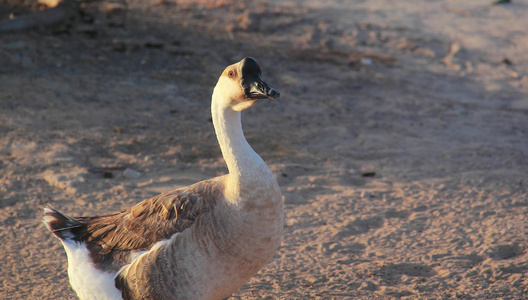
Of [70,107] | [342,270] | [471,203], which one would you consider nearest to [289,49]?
[70,107]

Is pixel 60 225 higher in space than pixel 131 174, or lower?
higher

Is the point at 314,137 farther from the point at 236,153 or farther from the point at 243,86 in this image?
the point at 243,86

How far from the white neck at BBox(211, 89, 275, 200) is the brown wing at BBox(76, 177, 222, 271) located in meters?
0.24

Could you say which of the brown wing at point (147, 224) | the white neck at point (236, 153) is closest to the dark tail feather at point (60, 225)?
the brown wing at point (147, 224)

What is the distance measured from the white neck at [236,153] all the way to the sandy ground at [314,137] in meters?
1.29

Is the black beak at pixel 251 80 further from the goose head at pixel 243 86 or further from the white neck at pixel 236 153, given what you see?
the white neck at pixel 236 153

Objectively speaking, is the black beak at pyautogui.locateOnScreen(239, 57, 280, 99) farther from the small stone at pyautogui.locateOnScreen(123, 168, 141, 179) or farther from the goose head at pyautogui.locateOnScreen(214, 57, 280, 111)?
the small stone at pyautogui.locateOnScreen(123, 168, 141, 179)

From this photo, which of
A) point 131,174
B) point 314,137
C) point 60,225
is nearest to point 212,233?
point 60,225

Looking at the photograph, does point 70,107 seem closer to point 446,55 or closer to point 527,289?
point 527,289

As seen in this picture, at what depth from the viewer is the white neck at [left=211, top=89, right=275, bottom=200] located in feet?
11.9

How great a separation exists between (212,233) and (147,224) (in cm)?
55

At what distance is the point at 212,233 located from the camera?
11.9ft

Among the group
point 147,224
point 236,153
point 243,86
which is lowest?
point 147,224

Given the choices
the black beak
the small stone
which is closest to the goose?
the black beak
